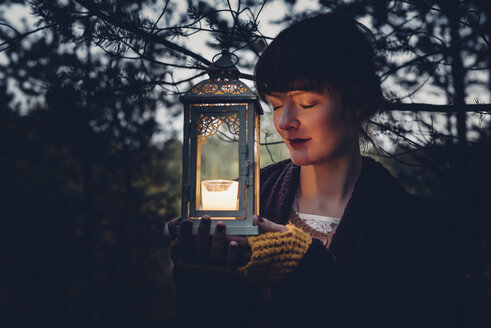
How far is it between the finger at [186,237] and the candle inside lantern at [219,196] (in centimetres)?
10

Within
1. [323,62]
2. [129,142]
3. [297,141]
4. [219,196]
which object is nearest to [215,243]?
[219,196]

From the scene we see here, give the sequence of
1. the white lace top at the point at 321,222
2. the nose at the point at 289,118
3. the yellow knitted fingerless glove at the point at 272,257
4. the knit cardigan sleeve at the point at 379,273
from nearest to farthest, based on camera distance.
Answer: the yellow knitted fingerless glove at the point at 272,257 < the knit cardigan sleeve at the point at 379,273 < the nose at the point at 289,118 < the white lace top at the point at 321,222

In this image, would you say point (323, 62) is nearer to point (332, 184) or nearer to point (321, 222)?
point (332, 184)

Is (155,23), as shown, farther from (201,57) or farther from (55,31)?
(55,31)

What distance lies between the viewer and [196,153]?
1.17m

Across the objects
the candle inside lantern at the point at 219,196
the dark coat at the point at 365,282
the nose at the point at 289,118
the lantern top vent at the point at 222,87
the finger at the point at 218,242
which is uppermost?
the lantern top vent at the point at 222,87

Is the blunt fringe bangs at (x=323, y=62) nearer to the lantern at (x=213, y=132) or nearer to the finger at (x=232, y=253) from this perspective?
the lantern at (x=213, y=132)

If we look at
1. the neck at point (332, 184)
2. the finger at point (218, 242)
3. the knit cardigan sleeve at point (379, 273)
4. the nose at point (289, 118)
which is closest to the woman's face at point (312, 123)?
the nose at point (289, 118)

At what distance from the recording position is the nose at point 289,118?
1229 mm

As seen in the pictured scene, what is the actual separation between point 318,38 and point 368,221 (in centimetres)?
80

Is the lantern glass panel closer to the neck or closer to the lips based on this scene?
the lips

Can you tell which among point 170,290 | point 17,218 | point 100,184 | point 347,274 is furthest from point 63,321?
point 347,274

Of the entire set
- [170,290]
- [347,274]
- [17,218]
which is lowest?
[170,290]

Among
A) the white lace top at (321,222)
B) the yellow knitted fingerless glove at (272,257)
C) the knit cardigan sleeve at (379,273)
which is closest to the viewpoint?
the yellow knitted fingerless glove at (272,257)
